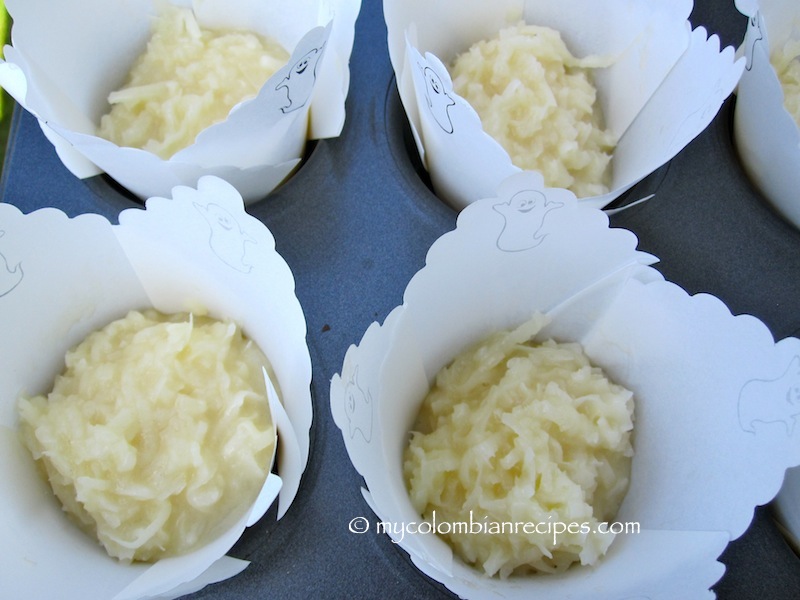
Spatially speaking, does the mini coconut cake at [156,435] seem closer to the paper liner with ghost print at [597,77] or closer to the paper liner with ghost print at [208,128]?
the paper liner with ghost print at [208,128]

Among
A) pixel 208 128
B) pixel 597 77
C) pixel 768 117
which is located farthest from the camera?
pixel 597 77

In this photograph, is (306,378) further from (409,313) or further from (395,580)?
(395,580)

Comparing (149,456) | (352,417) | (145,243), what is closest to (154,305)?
(145,243)

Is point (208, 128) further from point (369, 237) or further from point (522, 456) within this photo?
point (522, 456)

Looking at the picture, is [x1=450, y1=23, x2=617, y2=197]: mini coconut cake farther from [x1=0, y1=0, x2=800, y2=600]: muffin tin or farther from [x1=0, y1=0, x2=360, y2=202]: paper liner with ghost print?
[x1=0, y1=0, x2=360, y2=202]: paper liner with ghost print

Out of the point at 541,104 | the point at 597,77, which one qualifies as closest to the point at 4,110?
the point at 541,104

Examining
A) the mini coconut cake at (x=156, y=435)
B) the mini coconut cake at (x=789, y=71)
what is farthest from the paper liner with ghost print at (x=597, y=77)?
the mini coconut cake at (x=156, y=435)

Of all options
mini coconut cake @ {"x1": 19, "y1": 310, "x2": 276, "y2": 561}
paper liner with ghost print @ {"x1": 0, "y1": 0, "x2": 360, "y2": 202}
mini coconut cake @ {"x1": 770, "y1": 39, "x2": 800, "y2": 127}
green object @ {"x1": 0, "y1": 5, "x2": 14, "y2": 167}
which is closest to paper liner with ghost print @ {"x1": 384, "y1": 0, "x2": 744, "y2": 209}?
paper liner with ghost print @ {"x1": 0, "y1": 0, "x2": 360, "y2": 202}
